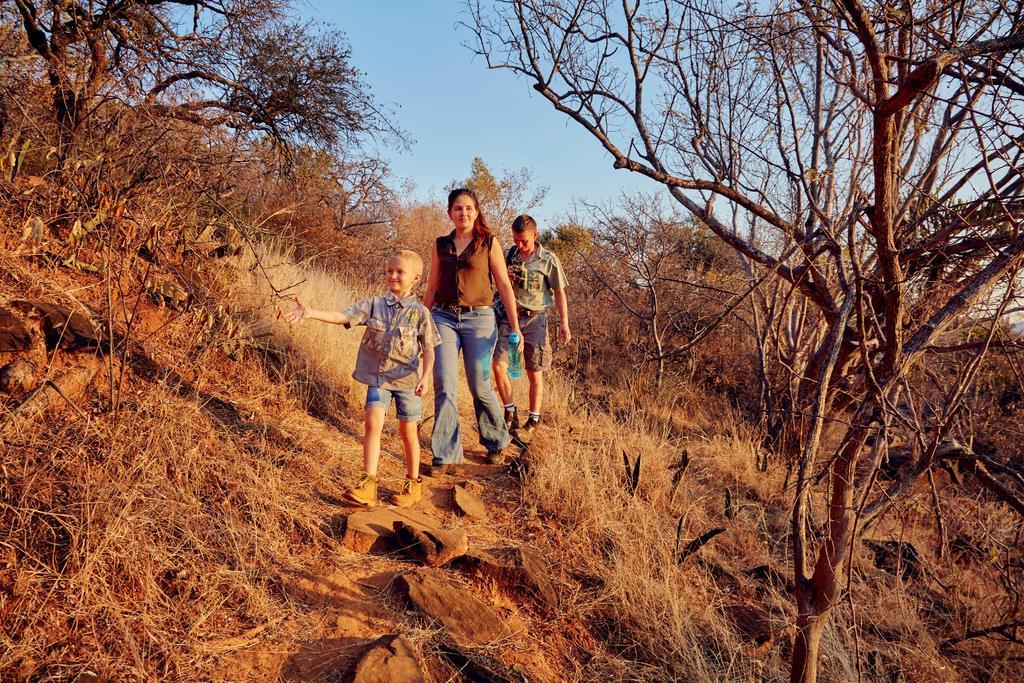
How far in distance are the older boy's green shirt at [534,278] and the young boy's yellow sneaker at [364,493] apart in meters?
2.24

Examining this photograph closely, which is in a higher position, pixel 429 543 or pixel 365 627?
pixel 429 543

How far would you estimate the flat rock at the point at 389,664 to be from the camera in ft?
7.72

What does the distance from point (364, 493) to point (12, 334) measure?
203 centimetres

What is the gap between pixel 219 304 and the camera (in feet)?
16.0

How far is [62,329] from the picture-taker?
3.63m

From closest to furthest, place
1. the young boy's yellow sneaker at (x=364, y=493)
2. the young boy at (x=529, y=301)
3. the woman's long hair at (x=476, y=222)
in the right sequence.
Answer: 1. the young boy's yellow sneaker at (x=364, y=493)
2. the woman's long hair at (x=476, y=222)
3. the young boy at (x=529, y=301)

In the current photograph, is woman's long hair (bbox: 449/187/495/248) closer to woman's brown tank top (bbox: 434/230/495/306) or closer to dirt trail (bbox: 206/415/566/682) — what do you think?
woman's brown tank top (bbox: 434/230/495/306)

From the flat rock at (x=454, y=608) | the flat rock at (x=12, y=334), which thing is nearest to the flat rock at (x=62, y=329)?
the flat rock at (x=12, y=334)

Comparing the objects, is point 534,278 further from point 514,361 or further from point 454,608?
point 454,608

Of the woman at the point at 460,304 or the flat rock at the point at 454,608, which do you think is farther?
the woman at the point at 460,304

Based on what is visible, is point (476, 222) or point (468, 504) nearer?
point (468, 504)

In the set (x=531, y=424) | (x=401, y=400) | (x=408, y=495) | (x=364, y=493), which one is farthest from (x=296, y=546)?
(x=531, y=424)

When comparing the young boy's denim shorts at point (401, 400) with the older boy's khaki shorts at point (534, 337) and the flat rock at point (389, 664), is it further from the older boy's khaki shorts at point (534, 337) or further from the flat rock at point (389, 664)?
the older boy's khaki shorts at point (534, 337)

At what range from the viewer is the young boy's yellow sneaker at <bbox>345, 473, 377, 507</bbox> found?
370cm
